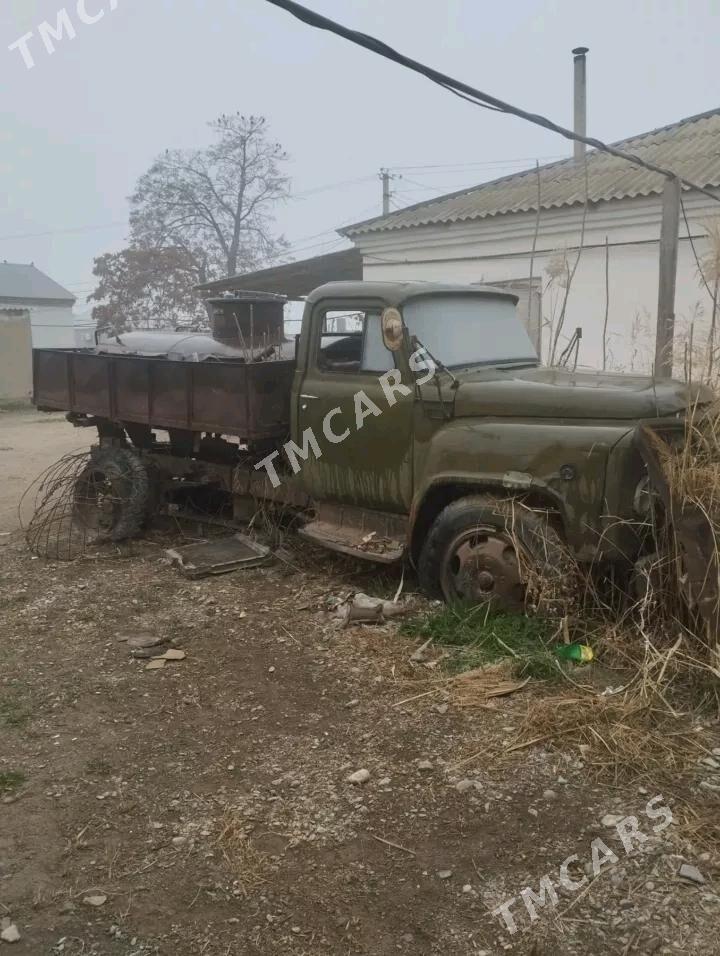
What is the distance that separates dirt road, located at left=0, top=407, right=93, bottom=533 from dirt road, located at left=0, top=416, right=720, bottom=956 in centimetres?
407

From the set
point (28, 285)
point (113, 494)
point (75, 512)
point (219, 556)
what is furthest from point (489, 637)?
point (28, 285)

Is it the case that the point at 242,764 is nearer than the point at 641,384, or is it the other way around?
the point at 242,764

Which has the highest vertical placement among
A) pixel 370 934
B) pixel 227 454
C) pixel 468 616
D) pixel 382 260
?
pixel 382 260

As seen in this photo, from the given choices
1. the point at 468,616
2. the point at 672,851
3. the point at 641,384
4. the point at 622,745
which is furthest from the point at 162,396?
the point at 672,851

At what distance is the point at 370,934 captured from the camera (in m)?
2.48

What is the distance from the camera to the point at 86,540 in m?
6.73

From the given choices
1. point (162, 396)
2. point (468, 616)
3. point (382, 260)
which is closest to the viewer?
point (468, 616)

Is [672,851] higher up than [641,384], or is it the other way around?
[641,384]

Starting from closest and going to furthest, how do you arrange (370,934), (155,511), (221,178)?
(370,934), (155,511), (221,178)

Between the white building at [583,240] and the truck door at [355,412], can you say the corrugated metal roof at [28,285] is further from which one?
the truck door at [355,412]

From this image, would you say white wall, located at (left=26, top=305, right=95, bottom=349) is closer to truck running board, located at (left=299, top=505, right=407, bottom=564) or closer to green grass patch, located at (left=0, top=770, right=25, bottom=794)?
truck running board, located at (left=299, top=505, right=407, bottom=564)

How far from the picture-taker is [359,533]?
17.6 ft

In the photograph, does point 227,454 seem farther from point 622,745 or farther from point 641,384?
point 622,745

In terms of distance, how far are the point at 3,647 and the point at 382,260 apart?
988 centimetres
